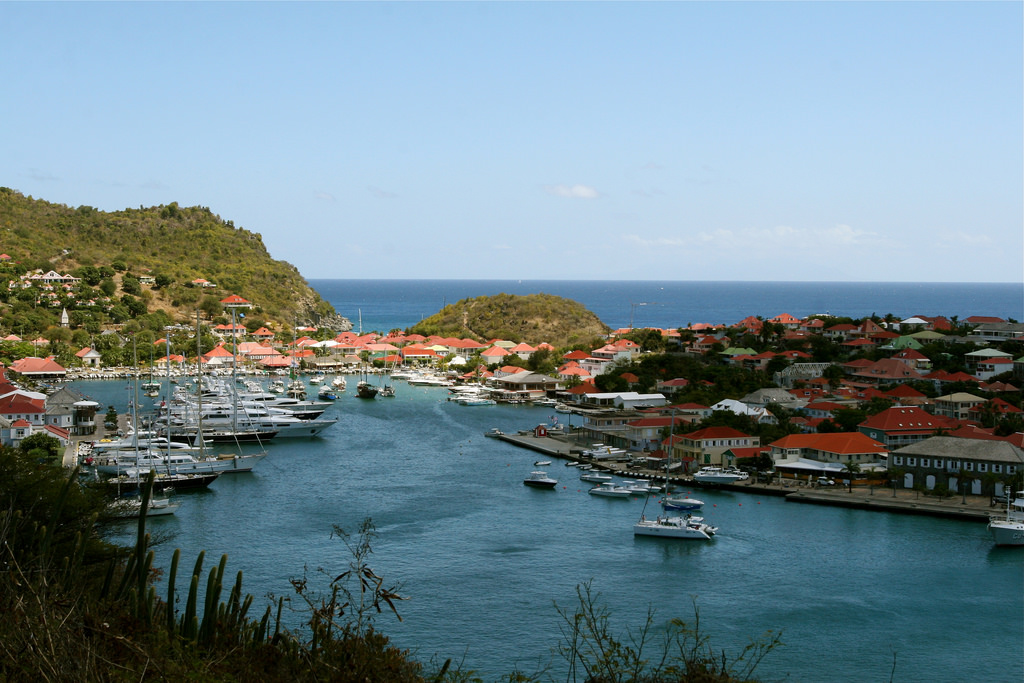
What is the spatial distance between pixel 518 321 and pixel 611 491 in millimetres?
28555

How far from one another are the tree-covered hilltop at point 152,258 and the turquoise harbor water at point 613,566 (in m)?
28.4

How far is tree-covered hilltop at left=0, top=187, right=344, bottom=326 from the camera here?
44688mm

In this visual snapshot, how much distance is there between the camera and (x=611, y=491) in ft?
57.3

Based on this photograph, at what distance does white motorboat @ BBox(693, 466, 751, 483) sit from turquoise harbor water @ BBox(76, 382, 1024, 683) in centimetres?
49

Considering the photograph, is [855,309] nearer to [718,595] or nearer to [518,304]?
[518,304]

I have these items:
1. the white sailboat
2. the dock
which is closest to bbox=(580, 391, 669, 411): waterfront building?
the dock

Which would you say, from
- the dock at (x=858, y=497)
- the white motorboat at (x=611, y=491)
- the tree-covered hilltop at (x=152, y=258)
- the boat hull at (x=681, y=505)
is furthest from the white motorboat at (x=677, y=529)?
the tree-covered hilltop at (x=152, y=258)

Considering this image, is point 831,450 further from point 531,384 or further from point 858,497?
point 531,384

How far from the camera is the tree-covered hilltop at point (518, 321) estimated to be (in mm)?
44562

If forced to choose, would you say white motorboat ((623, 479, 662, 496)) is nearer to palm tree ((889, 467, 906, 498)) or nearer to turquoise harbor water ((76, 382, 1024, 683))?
turquoise harbor water ((76, 382, 1024, 683))

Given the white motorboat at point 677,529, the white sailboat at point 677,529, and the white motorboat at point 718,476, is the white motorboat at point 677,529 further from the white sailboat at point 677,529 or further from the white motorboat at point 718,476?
the white motorboat at point 718,476

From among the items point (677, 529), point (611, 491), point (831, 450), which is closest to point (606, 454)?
point (611, 491)

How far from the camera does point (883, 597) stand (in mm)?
12078

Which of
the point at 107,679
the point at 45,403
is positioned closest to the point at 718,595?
the point at 107,679
